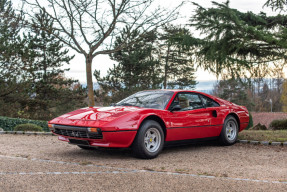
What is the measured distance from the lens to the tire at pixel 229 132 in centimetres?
762

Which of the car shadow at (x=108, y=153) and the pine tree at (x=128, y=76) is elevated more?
the pine tree at (x=128, y=76)

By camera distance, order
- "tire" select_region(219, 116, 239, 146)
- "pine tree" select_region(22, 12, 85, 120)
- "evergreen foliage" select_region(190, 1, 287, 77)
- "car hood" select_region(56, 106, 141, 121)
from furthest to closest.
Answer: "pine tree" select_region(22, 12, 85, 120)
"evergreen foliage" select_region(190, 1, 287, 77)
"tire" select_region(219, 116, 239, 146)
"car hood" select_region(56, 106, 141, 121)

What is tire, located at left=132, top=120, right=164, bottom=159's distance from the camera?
5.74 metres

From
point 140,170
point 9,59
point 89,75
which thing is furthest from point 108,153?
point 9,59

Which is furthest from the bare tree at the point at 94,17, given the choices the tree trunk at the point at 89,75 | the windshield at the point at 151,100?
the windshield at the point at 151,100

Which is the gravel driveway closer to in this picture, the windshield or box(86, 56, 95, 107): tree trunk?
the windshield

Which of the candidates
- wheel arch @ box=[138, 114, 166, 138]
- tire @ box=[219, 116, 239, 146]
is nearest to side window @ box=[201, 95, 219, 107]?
tire @ box=[219, 116, 239, 146]

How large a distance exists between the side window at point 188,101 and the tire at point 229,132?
935 mm

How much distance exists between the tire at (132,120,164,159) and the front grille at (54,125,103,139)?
0.71m

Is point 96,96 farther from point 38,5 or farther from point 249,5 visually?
point 249,5

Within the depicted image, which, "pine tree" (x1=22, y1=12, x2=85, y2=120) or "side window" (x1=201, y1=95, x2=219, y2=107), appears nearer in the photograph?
"side window" (x1=201, y1=95, x2=219, y2=107)

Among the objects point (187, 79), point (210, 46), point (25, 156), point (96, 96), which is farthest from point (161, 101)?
Answer: point (187, 79)

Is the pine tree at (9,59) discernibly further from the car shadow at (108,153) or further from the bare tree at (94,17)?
the car shadow at (108,153)

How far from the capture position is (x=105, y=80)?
107 feet
